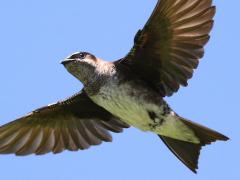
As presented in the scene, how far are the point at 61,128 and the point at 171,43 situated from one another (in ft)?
7.26

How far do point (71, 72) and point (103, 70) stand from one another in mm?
424

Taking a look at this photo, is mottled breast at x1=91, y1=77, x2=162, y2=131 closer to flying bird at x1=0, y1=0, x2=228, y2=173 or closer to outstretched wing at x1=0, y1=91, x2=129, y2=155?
flying bird at x1=0, y1=0, x2=228, y2=173

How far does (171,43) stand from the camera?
29.6 ft

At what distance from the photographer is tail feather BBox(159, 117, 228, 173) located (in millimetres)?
8906

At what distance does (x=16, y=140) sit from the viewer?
10141mm

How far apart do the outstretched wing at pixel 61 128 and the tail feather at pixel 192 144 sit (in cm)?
95

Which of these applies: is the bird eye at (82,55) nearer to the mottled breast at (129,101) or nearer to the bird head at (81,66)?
the bird head at (81,66)

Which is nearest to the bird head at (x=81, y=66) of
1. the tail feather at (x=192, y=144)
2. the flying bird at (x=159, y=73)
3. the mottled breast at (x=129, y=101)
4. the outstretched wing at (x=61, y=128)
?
the flying bird at (x=159, y=73)

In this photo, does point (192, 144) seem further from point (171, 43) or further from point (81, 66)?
point (81, 66)

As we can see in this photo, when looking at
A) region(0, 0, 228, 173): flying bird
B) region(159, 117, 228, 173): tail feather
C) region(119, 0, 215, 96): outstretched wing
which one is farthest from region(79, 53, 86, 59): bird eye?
region(159, 117, 228, 173): tail feather

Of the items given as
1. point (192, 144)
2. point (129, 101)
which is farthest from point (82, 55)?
point (192, 144)

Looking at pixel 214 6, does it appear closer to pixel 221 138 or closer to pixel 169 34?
pixel 169 34

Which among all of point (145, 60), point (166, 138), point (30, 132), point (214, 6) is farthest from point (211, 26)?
point (30, 132)

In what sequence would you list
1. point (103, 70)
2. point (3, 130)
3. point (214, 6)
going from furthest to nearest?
point (3, 130), point (103, 70), point (214, 6)
